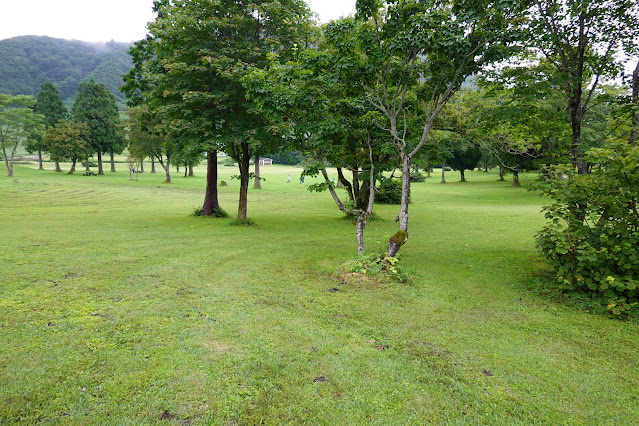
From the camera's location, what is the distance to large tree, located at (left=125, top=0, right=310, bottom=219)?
12.2 meters

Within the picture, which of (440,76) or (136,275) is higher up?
(440,76)

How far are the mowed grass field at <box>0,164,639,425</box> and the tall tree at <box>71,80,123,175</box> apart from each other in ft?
153

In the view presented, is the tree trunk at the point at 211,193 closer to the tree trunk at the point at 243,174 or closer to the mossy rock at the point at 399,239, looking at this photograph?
the tree trunk at the point at 243,174

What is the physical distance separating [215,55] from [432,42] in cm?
851

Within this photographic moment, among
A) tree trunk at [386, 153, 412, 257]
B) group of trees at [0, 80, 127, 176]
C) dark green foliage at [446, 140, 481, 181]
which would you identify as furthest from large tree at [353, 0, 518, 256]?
group of trees at [0, 80, 127, 176]

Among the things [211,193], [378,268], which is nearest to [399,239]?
[378,268]

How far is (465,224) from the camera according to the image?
15.0m

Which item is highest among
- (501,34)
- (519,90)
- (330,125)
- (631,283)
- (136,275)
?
(501,34)

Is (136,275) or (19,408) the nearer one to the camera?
(19,408)

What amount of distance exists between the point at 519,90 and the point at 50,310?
9592mm

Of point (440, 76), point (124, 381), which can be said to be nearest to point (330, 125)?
point (440, 76)

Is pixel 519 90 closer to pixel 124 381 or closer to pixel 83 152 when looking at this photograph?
pixel 124 381

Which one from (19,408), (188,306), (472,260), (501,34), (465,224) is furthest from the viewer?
(465,224)

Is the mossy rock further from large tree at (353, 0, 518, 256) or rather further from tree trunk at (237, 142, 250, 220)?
tree trunk at (237, 142, 250, 220)
